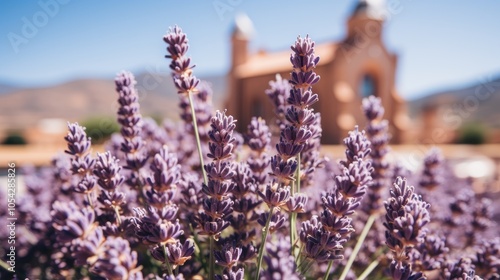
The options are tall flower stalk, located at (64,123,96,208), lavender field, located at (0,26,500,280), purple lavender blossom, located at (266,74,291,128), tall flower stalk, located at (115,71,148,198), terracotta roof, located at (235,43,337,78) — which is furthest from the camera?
terracotta roof, located at (235,43,337,78)

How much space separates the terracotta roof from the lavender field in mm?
16621

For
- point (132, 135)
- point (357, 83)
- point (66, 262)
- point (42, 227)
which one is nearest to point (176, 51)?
point (132, 135)

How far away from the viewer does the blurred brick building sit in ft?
60.4

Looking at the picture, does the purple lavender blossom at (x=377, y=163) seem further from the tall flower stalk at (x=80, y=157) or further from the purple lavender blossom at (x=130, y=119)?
the tall flower stalk at (x=80, y=157)

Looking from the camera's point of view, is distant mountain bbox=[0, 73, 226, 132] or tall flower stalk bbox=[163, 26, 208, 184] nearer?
tall flower stalk bbox=[163, 26, 208, 184]

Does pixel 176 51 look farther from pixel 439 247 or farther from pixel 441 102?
pixel 441 102

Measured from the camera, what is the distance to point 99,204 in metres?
1.08

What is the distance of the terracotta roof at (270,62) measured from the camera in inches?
755

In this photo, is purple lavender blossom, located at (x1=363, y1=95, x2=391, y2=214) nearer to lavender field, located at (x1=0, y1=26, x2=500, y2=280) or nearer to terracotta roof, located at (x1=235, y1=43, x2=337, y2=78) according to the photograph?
lavender field, located at (x1=0, y1=26, x2=500, y2=280)

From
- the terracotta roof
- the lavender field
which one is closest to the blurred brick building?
the terracotta roof

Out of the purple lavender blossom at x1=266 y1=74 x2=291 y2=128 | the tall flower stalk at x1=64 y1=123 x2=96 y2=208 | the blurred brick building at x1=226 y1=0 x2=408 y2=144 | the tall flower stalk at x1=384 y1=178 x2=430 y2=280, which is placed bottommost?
the tall flower stalk at x1=384 y1=178 x2=430 y2=280

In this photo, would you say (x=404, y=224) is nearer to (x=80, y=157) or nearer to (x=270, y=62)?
(x=80, y=157)

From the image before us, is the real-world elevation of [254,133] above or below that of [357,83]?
below

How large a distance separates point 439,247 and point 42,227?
1.41 metres
